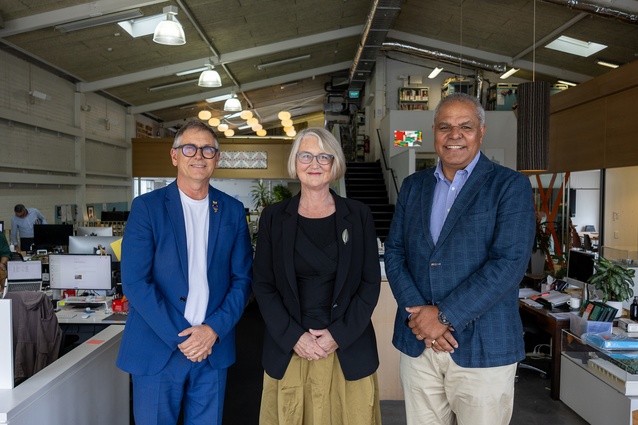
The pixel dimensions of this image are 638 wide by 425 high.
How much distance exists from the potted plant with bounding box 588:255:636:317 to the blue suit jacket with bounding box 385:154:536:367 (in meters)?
2.75

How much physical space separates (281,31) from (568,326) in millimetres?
8829

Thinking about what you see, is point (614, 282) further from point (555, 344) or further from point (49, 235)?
point (49, 235)

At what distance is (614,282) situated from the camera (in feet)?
13.9

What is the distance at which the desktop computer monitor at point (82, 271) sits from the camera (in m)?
4.77

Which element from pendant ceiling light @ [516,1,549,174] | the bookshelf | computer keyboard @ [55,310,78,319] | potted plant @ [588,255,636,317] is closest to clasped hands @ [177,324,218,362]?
computer keyboard @ [55,310,78,319]

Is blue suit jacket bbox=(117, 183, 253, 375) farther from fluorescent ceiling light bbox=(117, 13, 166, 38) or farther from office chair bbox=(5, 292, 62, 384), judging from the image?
fluorescent ceiling light bbox=(117, 13, 166, 38)

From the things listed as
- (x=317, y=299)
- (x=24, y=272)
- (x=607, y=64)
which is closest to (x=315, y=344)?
(x=317, y=299)

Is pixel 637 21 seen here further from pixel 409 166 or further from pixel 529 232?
pixel 529 232

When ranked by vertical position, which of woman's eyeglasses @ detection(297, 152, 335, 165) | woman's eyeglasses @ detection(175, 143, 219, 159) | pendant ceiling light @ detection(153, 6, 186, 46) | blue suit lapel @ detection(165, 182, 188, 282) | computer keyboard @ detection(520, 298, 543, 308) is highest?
pendant ceiling light @ detection(153, 6, 186, 46)

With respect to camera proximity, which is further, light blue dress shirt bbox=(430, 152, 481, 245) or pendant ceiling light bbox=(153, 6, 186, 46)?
pendant ceiling light bbox=(153, 6, 186, 46)

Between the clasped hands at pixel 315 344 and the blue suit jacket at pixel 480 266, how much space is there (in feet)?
1.08

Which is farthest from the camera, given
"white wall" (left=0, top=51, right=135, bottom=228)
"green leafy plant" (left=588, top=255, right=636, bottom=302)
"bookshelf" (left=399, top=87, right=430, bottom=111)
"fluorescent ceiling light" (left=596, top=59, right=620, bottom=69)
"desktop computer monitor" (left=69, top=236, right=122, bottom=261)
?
"bookshelf" (left=399, top=87, right=430, bottom=111)

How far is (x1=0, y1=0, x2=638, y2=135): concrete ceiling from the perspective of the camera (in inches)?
330

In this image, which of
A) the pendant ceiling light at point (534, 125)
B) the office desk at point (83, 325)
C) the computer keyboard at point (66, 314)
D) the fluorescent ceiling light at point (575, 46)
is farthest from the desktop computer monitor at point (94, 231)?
the fluorescent ceiling light at point (575, 46)
